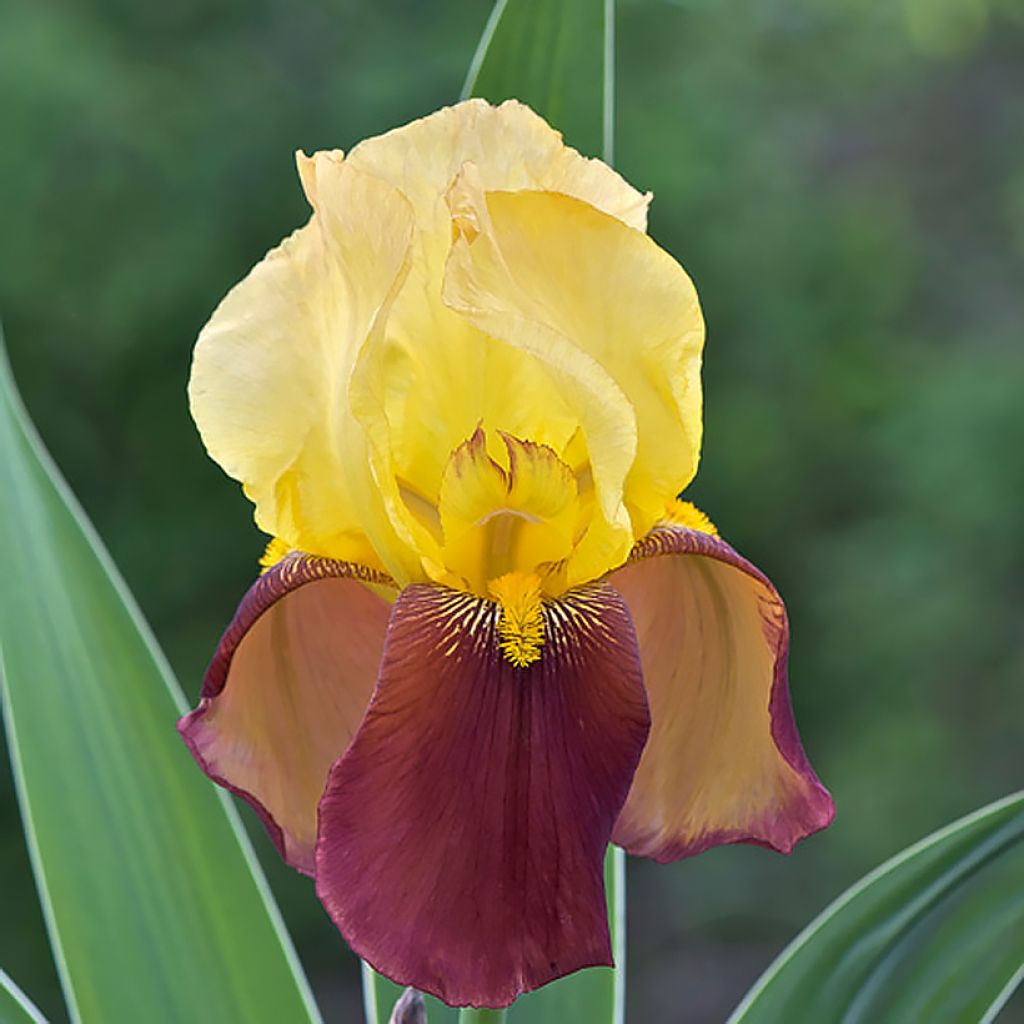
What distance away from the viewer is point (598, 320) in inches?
18.1

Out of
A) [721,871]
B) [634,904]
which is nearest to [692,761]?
[721,871]

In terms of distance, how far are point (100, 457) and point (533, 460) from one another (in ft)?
5.01

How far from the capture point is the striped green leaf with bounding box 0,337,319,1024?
0.56 metres

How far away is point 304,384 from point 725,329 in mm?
1642

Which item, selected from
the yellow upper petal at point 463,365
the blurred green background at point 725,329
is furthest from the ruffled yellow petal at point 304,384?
the blurred green background at point 725,329

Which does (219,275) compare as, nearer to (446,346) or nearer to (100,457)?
(100,457)

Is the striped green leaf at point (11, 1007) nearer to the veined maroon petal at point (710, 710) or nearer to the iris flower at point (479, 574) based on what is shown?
the iris flower at point (479, 574)

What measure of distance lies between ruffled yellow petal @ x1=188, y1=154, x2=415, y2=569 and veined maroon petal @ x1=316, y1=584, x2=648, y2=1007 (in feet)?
0.21

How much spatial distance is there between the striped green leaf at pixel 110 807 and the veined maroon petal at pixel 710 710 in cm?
17

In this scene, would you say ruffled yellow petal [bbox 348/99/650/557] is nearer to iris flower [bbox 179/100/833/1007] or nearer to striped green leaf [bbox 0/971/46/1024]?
iris flower [bbox 179/100/833/1007]

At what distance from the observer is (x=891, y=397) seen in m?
2.03

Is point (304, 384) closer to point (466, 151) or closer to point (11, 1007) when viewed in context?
point (466, 151)

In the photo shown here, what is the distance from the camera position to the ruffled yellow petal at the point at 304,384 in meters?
0.45

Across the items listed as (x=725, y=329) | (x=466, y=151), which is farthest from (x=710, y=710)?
(x=725, y=329)
